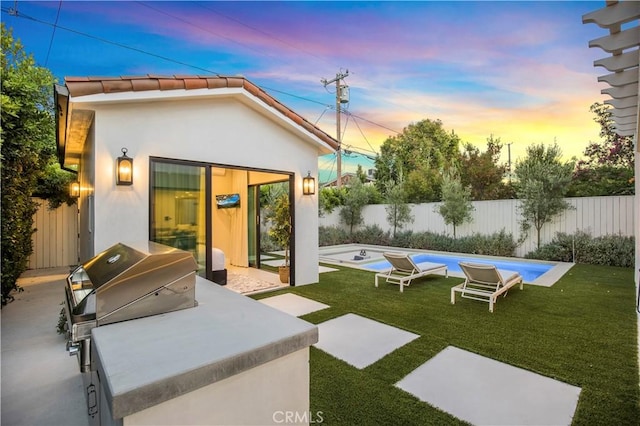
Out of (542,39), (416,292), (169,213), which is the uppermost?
(542,39)

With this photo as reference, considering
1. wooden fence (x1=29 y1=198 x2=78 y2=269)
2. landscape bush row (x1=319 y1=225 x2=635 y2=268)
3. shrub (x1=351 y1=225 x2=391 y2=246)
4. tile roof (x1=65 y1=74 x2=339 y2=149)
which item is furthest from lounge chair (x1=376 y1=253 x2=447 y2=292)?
wooden fence (x1=29 y1=198 x2=78 y2=269)

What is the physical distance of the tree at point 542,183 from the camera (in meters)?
12.2

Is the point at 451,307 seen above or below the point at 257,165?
below

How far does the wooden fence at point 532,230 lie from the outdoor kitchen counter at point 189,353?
14947 mm

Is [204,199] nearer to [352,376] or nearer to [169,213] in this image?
Result: [169,213]

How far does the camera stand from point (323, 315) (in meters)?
5.86

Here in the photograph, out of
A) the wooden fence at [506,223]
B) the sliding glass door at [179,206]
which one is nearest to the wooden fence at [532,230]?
the wooden fence at [506,223]

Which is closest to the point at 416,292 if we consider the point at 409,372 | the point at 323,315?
the point at 323,315

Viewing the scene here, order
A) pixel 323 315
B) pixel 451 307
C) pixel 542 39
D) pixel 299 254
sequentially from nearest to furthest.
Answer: pixel 323 315
pixel 451 307
pixel 299 254
pixel 542 39

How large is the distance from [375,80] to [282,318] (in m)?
21.0

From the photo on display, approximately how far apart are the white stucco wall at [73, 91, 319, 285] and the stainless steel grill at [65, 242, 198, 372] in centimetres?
367

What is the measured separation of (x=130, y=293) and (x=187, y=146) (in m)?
5.05

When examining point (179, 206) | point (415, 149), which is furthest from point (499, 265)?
point (415, 149)

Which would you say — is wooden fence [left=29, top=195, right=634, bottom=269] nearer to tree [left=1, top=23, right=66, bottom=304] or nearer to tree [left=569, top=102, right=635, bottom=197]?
tree [left=569, top=102, right=635, bottom=197]
